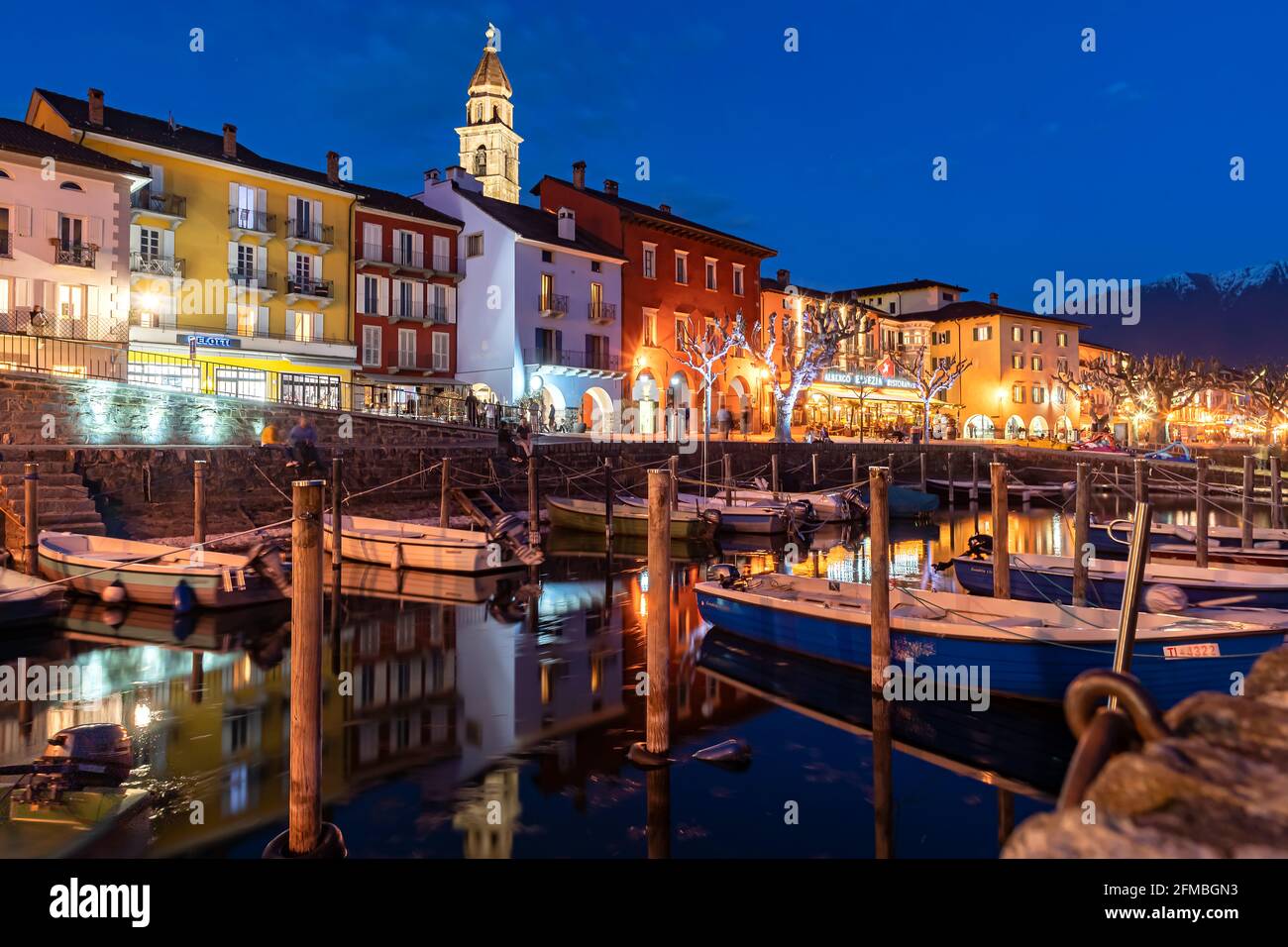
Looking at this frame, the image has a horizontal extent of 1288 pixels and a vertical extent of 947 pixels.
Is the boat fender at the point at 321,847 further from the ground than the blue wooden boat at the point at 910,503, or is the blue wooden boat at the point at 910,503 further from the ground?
the blue wooden boat at the point at 910,503

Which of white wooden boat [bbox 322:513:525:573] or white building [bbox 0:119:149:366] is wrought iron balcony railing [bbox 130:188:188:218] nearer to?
white building [bbox 0:119:149:366]

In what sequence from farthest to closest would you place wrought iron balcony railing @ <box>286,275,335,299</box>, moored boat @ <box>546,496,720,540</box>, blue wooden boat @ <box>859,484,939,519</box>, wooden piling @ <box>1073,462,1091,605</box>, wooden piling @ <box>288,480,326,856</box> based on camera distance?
wrought iron balcony railing @ <box>286,275,335,299</box> < blue wooden boat @ <box>859,484,939,519</box> < moored boat @ <box>546,496,720,540</box> < wooden piling @ <box>1073,462,1091,605</box> < wooden piling @ <box>288,480,326,856</box>

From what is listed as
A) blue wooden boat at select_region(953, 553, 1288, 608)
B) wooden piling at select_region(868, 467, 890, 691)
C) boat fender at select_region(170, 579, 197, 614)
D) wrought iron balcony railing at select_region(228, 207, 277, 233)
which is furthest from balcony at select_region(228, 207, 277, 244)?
wooden piling at select_region(868, 467, 890, 691)

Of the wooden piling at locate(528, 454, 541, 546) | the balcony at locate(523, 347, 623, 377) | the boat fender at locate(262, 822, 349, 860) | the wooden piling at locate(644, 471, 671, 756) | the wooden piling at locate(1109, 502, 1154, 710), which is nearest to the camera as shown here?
the boat fender at locate(262, 822, 349, 860)

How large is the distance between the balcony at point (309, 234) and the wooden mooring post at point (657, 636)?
3574 centimetres

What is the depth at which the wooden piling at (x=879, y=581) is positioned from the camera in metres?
10.6

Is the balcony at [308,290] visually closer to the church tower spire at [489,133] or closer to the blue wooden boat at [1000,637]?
the blue wooden boat at [1000,637]

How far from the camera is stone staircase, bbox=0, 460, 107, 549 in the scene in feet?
64.3

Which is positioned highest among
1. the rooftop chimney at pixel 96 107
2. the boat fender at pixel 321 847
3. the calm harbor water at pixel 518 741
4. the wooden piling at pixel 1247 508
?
the rooftop chimney at pixel 96 107

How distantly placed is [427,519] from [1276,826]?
27.6m

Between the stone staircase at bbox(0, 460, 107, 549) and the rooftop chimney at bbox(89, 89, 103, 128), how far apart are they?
802 inches

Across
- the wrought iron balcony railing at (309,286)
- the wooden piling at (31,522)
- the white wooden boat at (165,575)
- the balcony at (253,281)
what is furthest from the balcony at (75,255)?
the white wooden boat at (165,575)

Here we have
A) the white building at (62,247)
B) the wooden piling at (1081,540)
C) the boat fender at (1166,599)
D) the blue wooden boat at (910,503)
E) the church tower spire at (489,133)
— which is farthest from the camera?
the church tower spire at (489,133)

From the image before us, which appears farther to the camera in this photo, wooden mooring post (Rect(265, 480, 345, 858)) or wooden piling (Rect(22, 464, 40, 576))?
wooden piling (Rect(22, 464, 40, 576))
